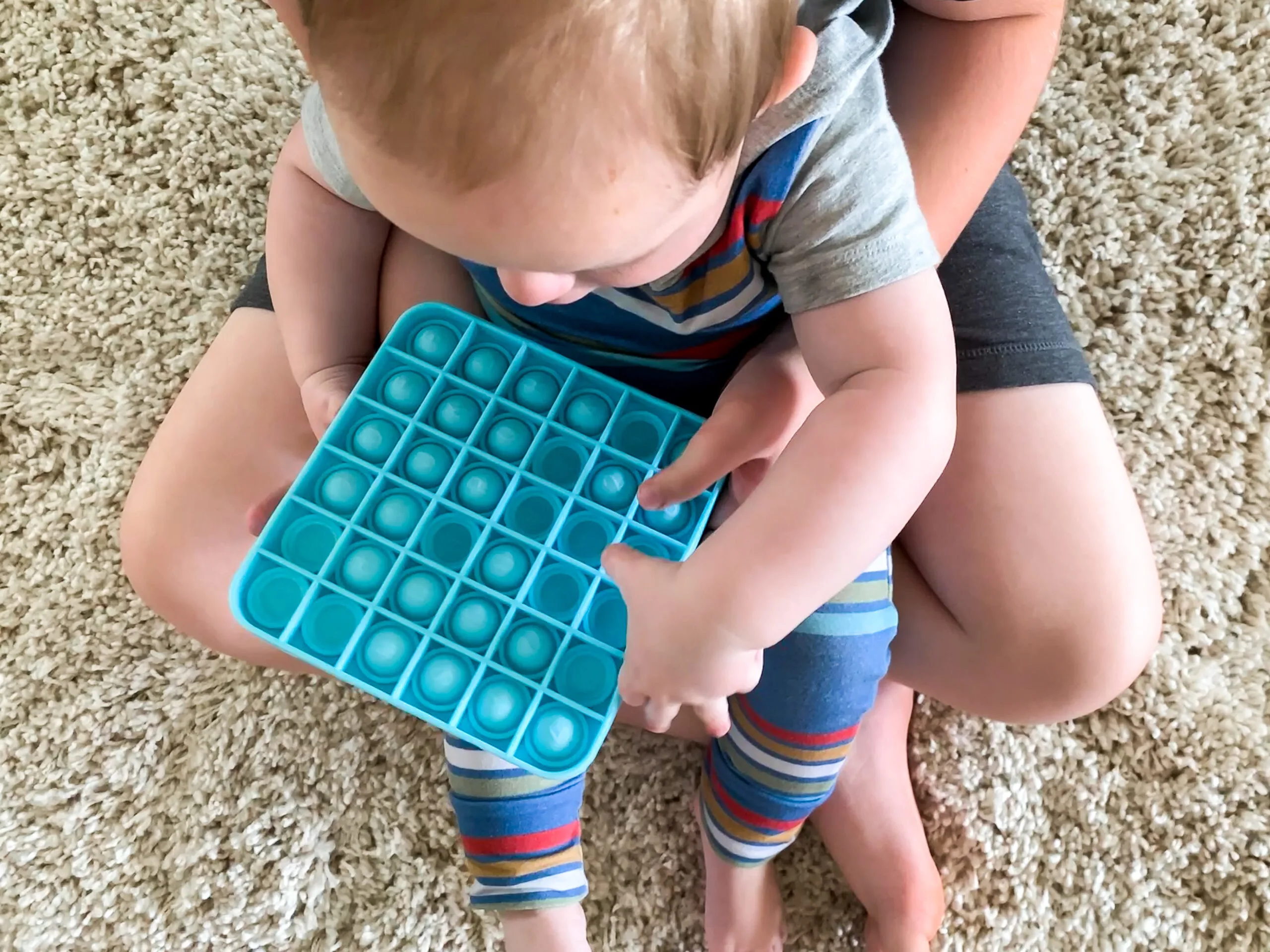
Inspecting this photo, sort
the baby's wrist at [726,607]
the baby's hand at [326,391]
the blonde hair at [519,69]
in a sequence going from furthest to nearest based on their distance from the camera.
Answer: the baby's hand at [326,391], the baby's wrist at [726,607], the blonde hair at [519,69]

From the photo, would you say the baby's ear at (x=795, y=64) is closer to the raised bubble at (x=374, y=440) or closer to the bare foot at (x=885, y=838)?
the raised bubble at (x=374, y=440)

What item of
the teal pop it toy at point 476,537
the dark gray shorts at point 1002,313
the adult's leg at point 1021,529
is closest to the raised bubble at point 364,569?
the teal pop it toy at point 476,537

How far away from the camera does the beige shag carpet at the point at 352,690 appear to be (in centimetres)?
67

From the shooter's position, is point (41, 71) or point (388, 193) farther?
point (41, 71)

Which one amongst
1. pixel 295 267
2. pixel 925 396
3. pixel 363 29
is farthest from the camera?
pixel 295 267

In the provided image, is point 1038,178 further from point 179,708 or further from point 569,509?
point 179,708

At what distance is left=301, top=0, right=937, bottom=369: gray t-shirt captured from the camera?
42 cm

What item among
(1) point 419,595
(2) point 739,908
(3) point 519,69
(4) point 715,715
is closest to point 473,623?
(1) point 419,595

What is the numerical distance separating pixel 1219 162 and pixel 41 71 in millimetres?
913

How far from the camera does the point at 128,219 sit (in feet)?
2.57

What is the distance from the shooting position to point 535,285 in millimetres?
354

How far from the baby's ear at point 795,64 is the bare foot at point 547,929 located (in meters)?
0.47

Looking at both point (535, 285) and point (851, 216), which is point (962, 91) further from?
point (535, 285)

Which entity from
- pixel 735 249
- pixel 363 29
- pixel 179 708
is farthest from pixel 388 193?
pixel 179 708
